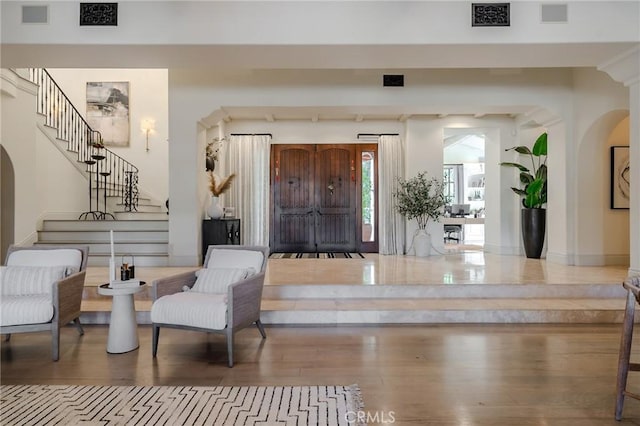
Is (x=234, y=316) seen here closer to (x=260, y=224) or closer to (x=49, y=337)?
(x=49, y=337)

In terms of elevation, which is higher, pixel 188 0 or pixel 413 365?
pixel 188 0

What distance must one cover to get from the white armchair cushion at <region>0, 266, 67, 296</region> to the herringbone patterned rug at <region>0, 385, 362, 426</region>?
1.06 meters

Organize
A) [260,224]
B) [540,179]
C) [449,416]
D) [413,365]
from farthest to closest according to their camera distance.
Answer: [260,224]
[540,179]
[413,365]
[449,416]

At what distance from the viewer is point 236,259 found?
12.6ft

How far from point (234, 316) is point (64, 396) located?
1.19 metres

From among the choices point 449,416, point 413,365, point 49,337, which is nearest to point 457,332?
point 413,365

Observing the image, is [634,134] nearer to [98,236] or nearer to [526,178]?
[526,178]

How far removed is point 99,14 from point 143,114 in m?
5.16

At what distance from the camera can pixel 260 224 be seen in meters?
8.21

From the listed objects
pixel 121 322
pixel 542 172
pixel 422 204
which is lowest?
pixel 121 322

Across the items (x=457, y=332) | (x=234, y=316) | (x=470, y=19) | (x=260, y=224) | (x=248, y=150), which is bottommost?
(x=457, y=332)

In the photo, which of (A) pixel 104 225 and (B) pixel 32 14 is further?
(A) pixel 104 225

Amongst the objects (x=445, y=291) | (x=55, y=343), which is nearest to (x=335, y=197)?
(x=445, y=291)

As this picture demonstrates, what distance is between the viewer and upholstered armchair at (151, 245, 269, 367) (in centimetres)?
314
